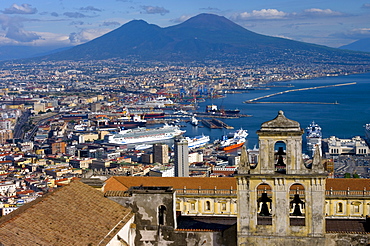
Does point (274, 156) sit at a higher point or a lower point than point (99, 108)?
higher

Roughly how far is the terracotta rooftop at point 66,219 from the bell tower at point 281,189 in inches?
59.7

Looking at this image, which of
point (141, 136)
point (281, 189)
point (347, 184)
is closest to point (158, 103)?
point (141, 136)

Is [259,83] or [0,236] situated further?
[259,83]

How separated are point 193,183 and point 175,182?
0.35m

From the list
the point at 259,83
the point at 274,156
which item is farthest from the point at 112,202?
the point at 259,83

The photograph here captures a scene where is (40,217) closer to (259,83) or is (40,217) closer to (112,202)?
(112,202)

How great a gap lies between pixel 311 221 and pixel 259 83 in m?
161

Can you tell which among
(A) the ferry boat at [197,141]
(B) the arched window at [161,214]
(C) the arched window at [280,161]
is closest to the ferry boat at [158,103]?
(A) the ferry boat at [197,141]

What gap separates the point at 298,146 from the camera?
7.48 metres

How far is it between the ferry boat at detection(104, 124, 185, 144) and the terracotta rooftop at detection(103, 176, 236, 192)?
50.3 m

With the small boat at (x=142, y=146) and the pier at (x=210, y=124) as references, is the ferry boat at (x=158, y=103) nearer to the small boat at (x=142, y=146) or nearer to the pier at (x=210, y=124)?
the pier at (x=210, y=124)

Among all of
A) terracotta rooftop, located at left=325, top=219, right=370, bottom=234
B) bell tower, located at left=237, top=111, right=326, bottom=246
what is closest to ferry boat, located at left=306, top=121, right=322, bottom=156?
terracotta rooftop, located at left=325, top=219, right=370, bottom=234

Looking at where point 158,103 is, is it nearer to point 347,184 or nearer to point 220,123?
point 220,123

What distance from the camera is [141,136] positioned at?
66.2 metres
